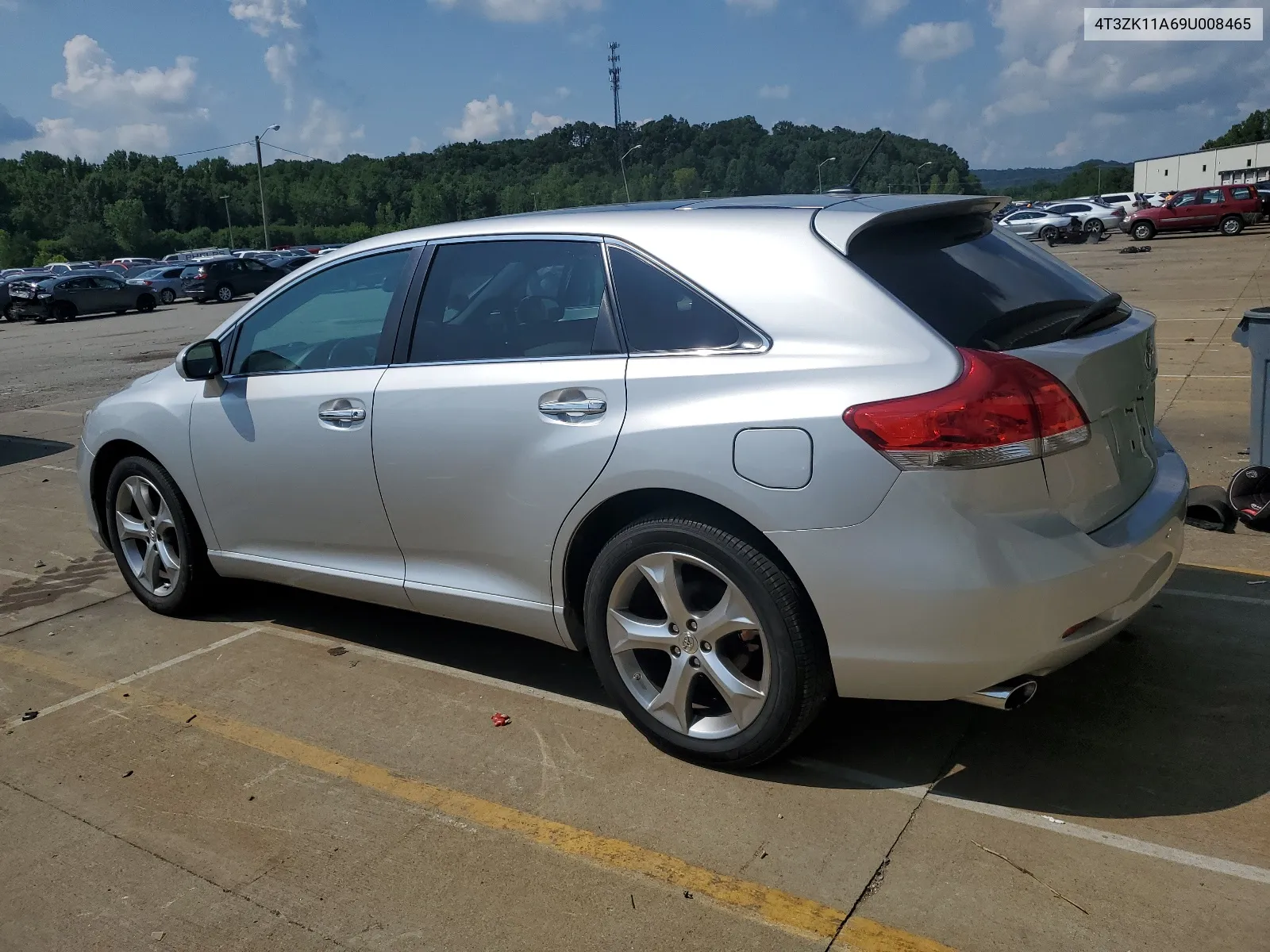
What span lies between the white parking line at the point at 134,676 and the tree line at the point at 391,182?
1003 cm

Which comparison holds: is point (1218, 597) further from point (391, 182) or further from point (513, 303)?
point (391, 182)

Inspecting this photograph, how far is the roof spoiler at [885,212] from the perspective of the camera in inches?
130

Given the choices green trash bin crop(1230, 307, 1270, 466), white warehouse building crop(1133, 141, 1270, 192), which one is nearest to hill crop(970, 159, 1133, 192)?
white warehouse building crop(1133, 141, 1270, 192)

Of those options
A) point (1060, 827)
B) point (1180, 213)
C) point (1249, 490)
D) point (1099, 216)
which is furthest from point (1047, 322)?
point (1099, 216)

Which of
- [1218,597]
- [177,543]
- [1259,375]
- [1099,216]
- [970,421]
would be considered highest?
[1099,216]

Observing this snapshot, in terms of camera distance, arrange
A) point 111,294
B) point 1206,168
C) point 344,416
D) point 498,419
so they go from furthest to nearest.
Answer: point 1206,168 < point 111,294 < point 344,416 < point 498,419

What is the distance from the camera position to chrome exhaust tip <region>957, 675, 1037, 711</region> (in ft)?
9.98

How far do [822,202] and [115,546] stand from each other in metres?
3.83

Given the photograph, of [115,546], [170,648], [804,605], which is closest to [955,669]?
[804,605]

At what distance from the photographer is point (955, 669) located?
2998 millimetres

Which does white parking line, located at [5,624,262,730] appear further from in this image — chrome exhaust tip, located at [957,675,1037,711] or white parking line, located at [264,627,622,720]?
chrome exhaust tip, located at [957,675,1037,711]

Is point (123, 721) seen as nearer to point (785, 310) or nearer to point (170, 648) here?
point (170, 648)

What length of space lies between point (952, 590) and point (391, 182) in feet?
300

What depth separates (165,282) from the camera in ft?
131
